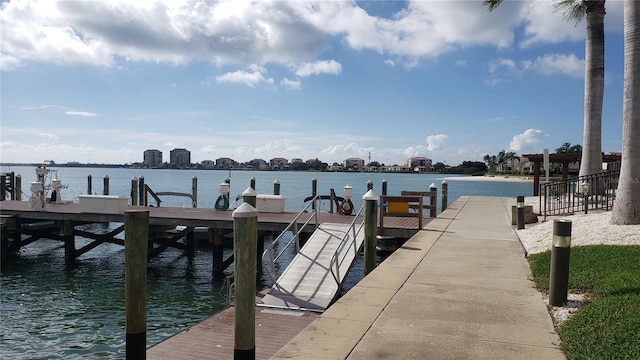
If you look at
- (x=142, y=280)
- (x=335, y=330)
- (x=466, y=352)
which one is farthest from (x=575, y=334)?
(x=142, y=280)

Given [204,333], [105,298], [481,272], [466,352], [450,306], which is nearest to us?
[466,352]

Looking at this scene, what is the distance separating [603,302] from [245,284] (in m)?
4.59

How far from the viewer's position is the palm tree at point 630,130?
1215cm

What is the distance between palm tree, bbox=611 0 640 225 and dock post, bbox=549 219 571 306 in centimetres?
712

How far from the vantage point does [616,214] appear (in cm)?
1241

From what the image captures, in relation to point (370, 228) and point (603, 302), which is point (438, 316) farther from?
point (370, 228)

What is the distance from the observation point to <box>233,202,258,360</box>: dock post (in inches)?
215

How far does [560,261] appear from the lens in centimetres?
647

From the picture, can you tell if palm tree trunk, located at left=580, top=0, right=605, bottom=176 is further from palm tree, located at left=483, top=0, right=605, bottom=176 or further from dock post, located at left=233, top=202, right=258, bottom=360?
dock post, located at left=233, top=202, right=258, bottom=360

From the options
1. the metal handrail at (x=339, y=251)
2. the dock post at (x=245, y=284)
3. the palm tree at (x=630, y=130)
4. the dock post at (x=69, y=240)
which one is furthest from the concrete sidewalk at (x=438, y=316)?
the dock post at (x=69, y=240)

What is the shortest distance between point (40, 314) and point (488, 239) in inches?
467

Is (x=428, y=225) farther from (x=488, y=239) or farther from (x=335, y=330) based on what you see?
(x=335, y=330)

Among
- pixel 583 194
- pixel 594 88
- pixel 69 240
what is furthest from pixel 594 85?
pixel 69 240

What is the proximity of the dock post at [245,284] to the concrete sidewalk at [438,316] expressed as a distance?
50 cm
